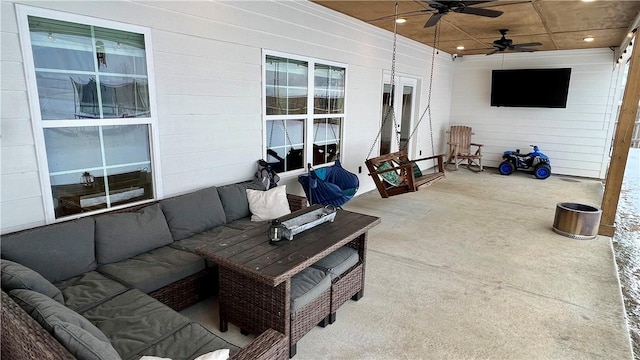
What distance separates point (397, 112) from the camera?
7078 millimetres

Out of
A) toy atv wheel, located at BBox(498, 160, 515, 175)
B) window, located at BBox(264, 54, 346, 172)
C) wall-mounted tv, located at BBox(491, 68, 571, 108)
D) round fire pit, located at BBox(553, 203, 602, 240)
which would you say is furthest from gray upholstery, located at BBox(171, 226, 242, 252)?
wall-mounted tv, located at BBox(491, 68, 571, 108)

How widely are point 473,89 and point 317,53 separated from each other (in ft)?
19.3

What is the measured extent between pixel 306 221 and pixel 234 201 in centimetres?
111

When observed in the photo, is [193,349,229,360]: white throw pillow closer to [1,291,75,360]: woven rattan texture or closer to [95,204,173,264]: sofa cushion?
[1,291,75,360]: woven rattan texture

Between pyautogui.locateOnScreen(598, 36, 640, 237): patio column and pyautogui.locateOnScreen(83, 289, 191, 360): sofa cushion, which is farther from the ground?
pyautogui.locateOnScreen(598, 36, 640, 237): patio column

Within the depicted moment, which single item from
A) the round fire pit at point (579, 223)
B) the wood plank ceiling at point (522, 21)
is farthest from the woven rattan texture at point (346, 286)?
the round fire pit at point (579, 223)

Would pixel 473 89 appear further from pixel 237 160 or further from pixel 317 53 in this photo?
pixel 237 160

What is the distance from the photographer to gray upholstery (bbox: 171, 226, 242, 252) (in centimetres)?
281

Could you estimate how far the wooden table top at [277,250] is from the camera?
2023 mm

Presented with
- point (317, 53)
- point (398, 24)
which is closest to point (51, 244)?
point (317, 53)

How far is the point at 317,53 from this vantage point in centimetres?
479

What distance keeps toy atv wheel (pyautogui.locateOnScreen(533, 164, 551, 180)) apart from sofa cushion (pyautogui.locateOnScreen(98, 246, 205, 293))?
25.5 ft

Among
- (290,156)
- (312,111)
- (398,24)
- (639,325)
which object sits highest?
(398,24)

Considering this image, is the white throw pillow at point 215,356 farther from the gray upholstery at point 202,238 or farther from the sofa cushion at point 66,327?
the gray upholstery at point 202,238
